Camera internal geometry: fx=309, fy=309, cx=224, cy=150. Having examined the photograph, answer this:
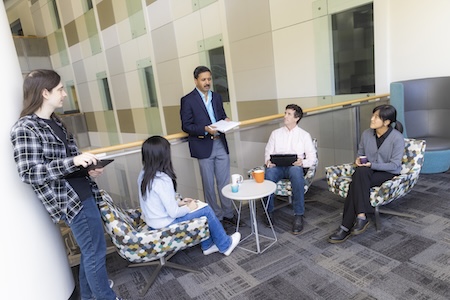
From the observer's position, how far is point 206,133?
9.93 ft

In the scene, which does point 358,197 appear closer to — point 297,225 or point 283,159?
point 297,225

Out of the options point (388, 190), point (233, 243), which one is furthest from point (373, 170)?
point (233, 243)

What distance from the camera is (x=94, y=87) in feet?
34.1

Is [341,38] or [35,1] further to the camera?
[35,1]

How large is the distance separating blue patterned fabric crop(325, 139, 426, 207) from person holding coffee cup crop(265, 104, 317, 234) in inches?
11.5

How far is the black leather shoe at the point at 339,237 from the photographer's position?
9.02 feet

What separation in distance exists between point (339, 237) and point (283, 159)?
2.96ft

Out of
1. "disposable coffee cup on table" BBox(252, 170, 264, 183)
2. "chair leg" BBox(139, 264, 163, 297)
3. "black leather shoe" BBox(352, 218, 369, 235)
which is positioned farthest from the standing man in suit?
"black leather shoe" BBox(352, 218, 369, 235)

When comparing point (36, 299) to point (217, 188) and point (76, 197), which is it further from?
point (217, 188)

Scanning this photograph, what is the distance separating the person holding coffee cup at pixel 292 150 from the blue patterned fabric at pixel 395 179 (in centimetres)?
29

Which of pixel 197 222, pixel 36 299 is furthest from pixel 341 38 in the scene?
pixel 36 299

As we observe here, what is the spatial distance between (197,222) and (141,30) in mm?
6928

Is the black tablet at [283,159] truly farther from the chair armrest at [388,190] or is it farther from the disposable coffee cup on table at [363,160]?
the chair armrest at [388,190]

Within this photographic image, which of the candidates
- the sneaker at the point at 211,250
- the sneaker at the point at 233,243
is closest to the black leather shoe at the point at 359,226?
the sneaker at the point at 233,243
